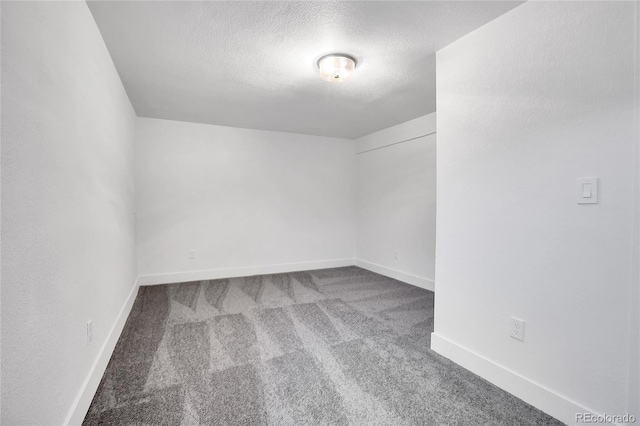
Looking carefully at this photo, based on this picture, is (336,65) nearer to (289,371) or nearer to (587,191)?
(587,191)

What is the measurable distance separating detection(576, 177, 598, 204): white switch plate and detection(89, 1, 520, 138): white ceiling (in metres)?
1.09

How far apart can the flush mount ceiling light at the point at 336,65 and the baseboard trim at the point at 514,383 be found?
2.17 metres

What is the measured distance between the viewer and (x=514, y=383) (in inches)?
65.9

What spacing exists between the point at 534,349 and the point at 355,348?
114 centimetres

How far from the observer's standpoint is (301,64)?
2330 mm

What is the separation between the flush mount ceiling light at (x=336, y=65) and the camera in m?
2.16

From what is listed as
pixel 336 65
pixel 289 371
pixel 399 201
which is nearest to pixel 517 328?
pixel 289 371

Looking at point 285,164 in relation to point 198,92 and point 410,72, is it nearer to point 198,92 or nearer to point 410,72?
point 198,92

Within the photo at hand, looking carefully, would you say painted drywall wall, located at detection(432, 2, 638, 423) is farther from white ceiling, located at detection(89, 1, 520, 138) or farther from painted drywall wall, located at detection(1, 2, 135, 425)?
painted drywall wall, located at detection(1, 2, 135, 425)

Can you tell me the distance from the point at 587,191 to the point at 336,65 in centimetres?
176

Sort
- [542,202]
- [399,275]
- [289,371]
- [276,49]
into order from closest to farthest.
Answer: [542,202] < [289,371] < [276,49] < [399,275]

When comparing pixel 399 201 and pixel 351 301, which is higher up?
pixel 399 201

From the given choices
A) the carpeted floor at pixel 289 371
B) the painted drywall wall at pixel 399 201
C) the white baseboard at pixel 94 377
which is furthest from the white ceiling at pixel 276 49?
the carpeted floor at pixel 289 371

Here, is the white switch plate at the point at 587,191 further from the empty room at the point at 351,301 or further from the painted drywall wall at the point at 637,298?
the painted drywall wall at the point at 637,298
